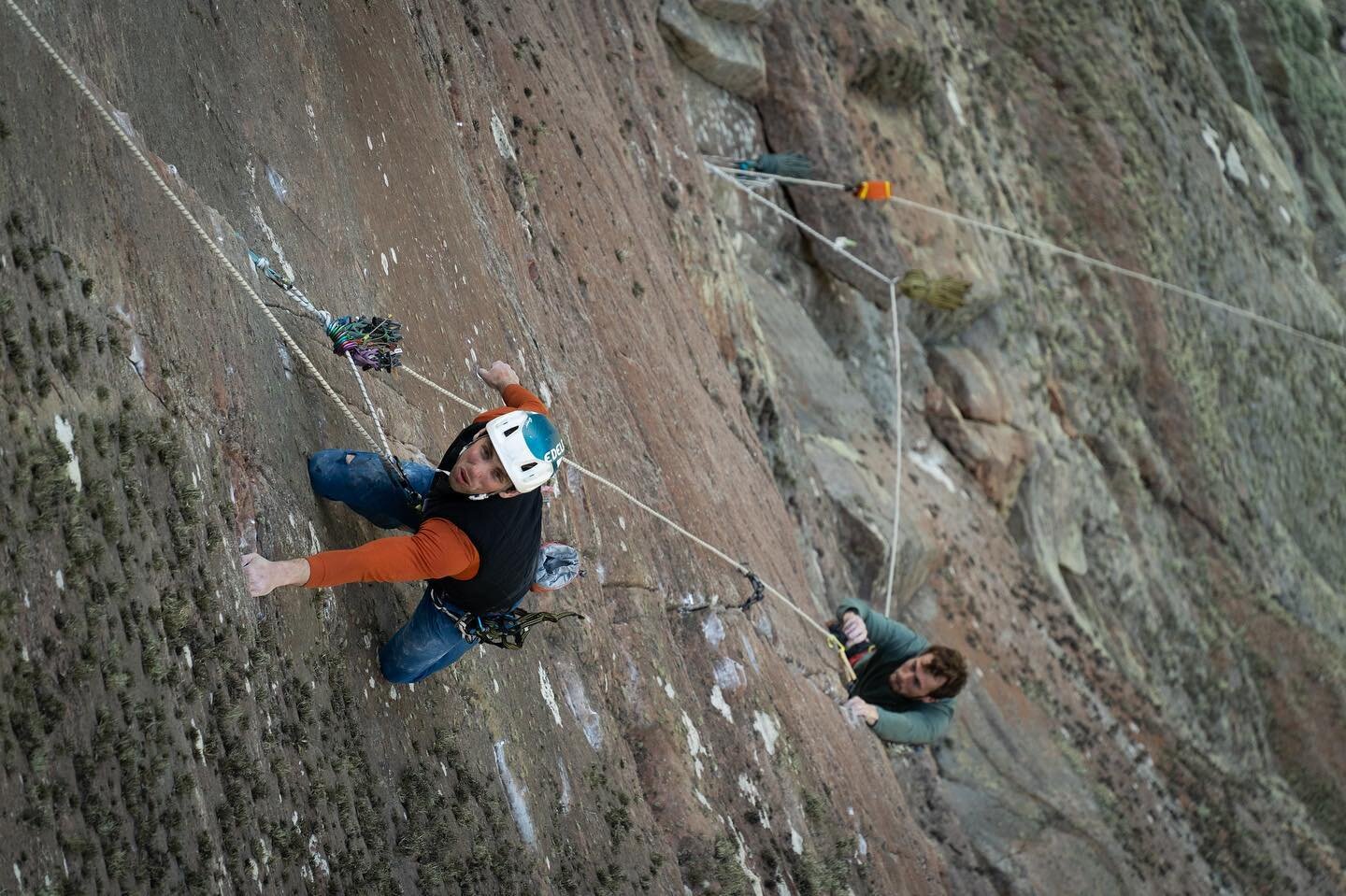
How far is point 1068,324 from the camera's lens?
79.5ft

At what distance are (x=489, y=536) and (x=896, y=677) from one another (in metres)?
6.32

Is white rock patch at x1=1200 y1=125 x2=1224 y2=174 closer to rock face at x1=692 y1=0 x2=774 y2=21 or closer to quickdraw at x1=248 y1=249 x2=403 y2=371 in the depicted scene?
rock face at x1=692 y1=0 x2=774 y2=21

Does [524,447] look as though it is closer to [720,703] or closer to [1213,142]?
[720,703]

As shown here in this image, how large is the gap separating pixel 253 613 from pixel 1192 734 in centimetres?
1902

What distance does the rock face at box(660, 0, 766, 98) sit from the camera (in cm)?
1736

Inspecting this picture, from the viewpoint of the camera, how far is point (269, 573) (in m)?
5.12

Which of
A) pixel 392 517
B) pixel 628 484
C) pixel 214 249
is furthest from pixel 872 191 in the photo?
pixel 214 249

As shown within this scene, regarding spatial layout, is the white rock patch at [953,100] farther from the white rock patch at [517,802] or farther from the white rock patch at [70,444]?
the white rock patch at [70,444]

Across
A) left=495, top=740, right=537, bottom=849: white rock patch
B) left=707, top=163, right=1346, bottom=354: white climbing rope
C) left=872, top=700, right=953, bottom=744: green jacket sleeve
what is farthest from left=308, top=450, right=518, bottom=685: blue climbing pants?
left=707, top=163, right=1346, bottom=354: white climbing rope

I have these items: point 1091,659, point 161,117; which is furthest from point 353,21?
point 1091,659

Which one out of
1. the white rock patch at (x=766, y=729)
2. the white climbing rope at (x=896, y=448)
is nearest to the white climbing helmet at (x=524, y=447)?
the white rock patch at (x=766, y=729)

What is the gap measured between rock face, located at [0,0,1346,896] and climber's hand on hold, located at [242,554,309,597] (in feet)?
0.34

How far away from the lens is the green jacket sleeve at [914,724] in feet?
36.8

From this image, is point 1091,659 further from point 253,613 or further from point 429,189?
point 253,613
